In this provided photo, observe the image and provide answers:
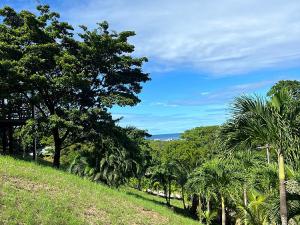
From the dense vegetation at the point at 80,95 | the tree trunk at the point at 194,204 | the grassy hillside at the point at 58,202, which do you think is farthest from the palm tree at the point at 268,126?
the tree trunk at the point at 194,204

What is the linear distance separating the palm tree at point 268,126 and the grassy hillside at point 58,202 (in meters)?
6.38

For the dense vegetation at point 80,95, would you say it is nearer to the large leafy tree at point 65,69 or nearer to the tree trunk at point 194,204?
the large leafy tree at point 65,69

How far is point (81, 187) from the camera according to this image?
66.4ft

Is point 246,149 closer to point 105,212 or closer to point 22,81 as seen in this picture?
point 105,212

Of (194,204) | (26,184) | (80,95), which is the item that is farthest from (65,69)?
(194,204)

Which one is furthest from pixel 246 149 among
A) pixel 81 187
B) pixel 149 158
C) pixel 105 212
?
pixel 149 158

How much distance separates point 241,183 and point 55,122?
41.4 feet

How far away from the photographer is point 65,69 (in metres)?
27.1

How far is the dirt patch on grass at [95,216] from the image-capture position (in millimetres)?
15547

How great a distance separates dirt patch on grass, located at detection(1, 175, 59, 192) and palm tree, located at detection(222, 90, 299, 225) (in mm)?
8663

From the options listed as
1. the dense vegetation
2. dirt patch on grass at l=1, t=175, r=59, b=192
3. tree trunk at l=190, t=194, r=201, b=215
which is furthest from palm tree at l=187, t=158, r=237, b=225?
tree trunk at l=190, t=194, r=201, b=215

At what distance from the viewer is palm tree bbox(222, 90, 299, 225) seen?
1085 centimetres

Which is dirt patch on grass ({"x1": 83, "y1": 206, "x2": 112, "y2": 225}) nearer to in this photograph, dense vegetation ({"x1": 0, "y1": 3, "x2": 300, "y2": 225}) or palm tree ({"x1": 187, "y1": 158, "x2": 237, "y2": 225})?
dense vegetation ({"x1": 0, "y1": 3, "x2": 300, "y2": 225})

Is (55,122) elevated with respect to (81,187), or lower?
elevated
